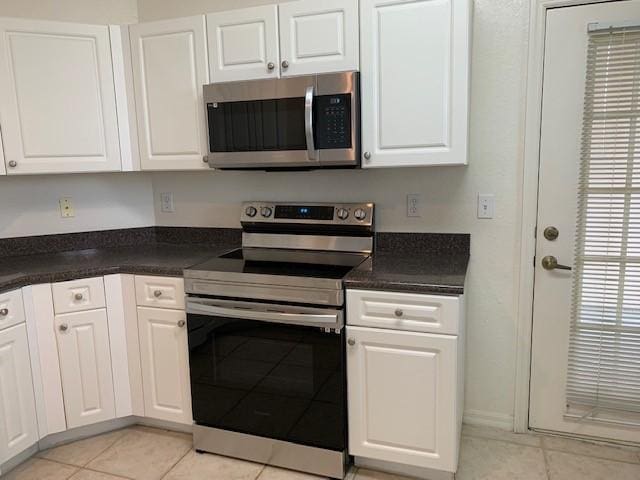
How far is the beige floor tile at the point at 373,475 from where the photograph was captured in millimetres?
2062

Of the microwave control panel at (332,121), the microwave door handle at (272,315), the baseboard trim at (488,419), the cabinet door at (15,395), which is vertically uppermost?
the microwave control panel at (332,121)

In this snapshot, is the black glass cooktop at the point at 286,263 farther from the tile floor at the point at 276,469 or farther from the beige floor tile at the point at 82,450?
the beige floor tile at the point at 82,450

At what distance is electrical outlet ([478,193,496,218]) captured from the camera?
225 centimetres

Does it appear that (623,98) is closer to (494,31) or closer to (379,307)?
(494,31)

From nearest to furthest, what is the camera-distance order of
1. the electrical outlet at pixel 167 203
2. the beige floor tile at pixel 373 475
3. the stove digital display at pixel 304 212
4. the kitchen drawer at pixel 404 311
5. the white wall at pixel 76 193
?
the kitchen drawer at pixel 404 311, the beige floor tile at pixel 373 475, the stove digital display at pixel 304 212, the white wall at pixel 76 193, the electrical outlet at pixel 167 203

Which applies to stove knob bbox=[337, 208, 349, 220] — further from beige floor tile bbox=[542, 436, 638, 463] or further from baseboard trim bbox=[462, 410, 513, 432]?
beige floor tile bbox=[542, 436, 638, 463]

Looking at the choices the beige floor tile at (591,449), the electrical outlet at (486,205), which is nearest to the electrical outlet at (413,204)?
the electrical outlet at (486,205)

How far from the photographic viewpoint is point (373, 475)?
6.83 feet

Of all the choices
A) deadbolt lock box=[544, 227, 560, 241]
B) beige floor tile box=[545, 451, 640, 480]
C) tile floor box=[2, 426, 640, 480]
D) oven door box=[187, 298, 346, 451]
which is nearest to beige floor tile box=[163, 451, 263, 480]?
tile floor box=[2, 426, 640, 480]

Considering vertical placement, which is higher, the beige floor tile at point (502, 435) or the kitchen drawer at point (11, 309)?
the kitchen drawer at point (11, 309)

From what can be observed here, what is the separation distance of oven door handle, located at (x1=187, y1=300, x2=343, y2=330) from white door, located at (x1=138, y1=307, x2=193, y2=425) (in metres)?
0.14

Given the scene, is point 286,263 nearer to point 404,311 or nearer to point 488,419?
point 404,311

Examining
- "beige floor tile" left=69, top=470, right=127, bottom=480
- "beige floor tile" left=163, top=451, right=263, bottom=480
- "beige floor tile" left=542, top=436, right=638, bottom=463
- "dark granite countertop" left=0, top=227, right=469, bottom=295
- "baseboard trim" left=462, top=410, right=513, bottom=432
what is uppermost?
"dark granite countertop" left=0, top=227, right=469, bottom=295

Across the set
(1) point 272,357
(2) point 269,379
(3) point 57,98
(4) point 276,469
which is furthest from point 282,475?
(3) point 57,98
